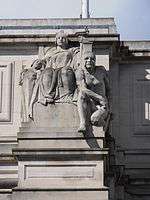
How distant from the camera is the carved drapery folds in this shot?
1866 centimetres

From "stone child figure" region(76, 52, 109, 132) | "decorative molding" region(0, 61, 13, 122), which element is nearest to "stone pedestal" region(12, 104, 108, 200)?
"stone child figure" region(76, 52, 109, 132)

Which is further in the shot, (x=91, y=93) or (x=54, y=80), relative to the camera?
(x=54, y=80)

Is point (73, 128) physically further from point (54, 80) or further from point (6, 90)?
point (6, 90)

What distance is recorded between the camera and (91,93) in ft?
61.9

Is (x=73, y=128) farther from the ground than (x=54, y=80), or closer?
closer

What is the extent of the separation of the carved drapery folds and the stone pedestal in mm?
315

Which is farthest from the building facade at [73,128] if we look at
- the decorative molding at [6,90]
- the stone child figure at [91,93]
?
the stone child figure at [91,93]

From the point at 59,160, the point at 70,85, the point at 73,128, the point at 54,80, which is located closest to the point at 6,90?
the point at 54,80

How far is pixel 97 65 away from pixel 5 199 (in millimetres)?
4955

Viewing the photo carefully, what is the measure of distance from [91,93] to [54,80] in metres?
1.04

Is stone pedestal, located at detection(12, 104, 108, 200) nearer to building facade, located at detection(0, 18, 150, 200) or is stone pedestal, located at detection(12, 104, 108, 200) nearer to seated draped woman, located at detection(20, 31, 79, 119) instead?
building facade, located at detection(0, 18, 150, 200)

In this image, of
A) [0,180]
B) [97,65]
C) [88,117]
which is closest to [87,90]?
[88,117]

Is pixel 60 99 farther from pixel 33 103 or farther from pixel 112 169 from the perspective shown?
pixel 112 169

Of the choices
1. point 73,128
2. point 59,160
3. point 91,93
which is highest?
point 91,93
